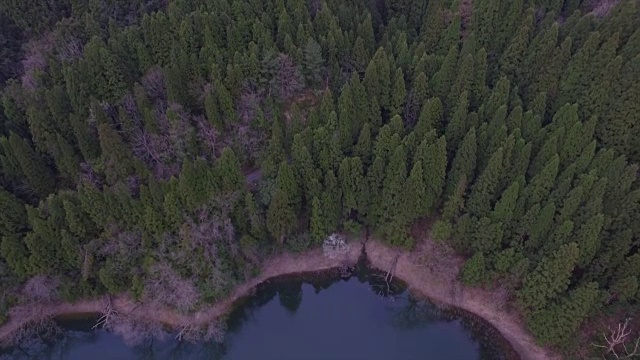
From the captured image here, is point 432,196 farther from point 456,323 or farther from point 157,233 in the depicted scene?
point 157,233

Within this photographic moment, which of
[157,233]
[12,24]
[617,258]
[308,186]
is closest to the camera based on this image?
[617,258]

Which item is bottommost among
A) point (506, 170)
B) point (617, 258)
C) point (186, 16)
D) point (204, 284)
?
point (204, 284)

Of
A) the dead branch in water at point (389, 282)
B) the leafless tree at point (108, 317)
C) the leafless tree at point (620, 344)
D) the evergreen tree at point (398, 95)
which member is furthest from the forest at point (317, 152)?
the dead branch in water at point (389, 282)

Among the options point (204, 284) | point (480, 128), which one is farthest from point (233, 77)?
point (480, 128)

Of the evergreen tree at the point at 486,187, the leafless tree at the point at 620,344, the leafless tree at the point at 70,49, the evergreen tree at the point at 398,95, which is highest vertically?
the leafless tree at the point at 70,49

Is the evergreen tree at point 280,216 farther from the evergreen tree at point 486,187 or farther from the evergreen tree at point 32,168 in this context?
the evergreen tree at point 32,168

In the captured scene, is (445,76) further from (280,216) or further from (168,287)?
(168,287)
